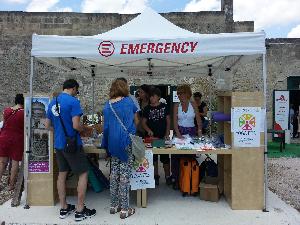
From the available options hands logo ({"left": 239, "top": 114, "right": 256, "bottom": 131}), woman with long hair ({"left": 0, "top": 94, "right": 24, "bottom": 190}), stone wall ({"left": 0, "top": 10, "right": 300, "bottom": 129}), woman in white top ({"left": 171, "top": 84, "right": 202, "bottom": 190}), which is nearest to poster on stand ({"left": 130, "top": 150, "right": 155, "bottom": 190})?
woman in white top ({"left": 171, "top": 84, "right": 202, "bottom": 190})

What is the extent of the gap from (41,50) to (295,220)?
12.6 feet

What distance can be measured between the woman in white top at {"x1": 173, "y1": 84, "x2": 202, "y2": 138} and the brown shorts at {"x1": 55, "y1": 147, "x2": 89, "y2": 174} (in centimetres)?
196

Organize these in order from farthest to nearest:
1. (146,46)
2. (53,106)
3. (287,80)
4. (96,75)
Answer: (287,80) < (96,75) < (146,46) < (53,106)

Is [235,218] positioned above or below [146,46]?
below

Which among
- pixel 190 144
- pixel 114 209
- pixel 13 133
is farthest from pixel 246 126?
pixel 13 133

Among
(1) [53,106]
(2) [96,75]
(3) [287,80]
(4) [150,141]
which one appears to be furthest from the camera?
(3) [287,80]

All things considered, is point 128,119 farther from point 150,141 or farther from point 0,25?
point 0,25

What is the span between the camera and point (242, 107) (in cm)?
529

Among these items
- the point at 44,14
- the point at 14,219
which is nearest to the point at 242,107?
the point at 14,219

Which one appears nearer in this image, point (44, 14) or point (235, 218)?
point (235, 218)

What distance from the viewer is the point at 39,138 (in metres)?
5.54

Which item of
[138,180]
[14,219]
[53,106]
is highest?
[53,106]

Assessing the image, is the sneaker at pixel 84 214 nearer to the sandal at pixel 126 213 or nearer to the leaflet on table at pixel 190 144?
the sandal at pixel 126 213

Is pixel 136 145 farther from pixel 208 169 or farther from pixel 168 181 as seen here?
pixel 168 181
